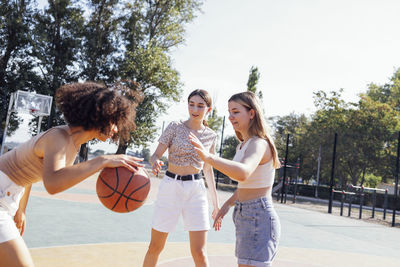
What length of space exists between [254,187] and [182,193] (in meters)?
1.06

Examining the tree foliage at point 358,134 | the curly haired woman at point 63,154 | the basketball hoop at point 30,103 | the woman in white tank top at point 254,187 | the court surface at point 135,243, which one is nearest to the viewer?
the curly haired woman at point 63,154

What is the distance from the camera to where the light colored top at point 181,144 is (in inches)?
146

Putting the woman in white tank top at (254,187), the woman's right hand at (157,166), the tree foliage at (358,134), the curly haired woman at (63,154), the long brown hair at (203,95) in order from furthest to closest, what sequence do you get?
the tree foliage at (358,134), the long brown hair at (203,95), the woman's right hand at (157,166), the woman in white tank top at (254,187), the curly haired woman at (63,154)

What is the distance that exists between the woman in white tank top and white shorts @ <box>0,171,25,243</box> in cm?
125

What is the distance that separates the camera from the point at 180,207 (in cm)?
361

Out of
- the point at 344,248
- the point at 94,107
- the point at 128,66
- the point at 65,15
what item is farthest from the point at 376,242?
the point at 65,15

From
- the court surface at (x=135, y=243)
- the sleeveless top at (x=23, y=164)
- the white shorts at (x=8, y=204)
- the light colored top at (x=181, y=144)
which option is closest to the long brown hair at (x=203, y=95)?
the light colored top at (x=181, y=144)

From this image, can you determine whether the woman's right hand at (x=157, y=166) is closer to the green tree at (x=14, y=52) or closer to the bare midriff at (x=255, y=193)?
the bare midriff at (x=255, y=193)

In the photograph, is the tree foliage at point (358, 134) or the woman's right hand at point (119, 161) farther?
the tree foliage at point (358, 134)

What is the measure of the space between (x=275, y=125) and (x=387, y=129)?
28.8 metres

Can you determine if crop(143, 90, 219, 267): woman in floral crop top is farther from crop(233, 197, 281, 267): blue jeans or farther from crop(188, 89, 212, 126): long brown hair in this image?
crop(233, 197, 281, 267): blue jeans

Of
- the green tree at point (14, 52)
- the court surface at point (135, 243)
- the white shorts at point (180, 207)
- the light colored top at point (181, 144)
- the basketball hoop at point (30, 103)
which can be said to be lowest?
the court surface at point (135, 243)

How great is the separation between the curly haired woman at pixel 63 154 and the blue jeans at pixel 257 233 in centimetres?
94

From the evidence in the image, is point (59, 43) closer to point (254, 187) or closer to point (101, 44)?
point (101, 44)
